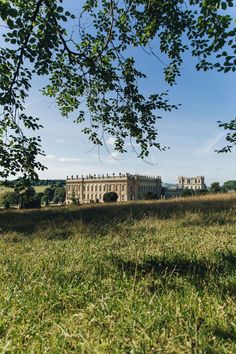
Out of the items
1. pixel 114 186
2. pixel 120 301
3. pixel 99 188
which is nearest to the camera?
pixel 120 301

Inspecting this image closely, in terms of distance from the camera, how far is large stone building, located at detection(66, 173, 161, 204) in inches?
5802

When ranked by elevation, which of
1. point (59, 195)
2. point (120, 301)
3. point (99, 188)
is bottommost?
point (120, 301)

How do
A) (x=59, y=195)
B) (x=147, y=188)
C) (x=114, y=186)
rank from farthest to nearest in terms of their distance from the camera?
(x=147, y=188)
(x=59, y=195)
(x=114, y=186)

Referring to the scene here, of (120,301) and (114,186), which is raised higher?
(114,186)

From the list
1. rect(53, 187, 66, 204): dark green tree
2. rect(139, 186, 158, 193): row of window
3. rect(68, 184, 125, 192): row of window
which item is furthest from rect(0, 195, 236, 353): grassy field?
rect(139, 186, 158, 193): row of window

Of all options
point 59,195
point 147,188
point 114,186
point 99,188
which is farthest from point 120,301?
point 147,188

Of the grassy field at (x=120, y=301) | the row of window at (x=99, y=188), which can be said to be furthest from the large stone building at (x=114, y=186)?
the grassy field at (x=120, y=301)

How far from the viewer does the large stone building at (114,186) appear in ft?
484

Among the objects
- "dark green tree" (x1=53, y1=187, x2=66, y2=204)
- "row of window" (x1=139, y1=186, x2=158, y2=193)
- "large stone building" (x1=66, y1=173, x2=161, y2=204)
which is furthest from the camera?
"row of window" (x1=139, y1=186, x2=158, y2=193)

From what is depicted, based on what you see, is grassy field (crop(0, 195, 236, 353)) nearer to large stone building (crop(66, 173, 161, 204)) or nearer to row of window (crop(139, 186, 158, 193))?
large stone building (crop(66, 173, 161, 204))

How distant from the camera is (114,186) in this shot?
150875 millimetres

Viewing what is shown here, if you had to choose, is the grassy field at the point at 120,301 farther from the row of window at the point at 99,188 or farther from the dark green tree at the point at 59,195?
the dark green tree at the point at 59,195

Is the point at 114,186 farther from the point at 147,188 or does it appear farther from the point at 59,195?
the point at 59,195

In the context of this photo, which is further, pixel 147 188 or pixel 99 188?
pixel 147 188
